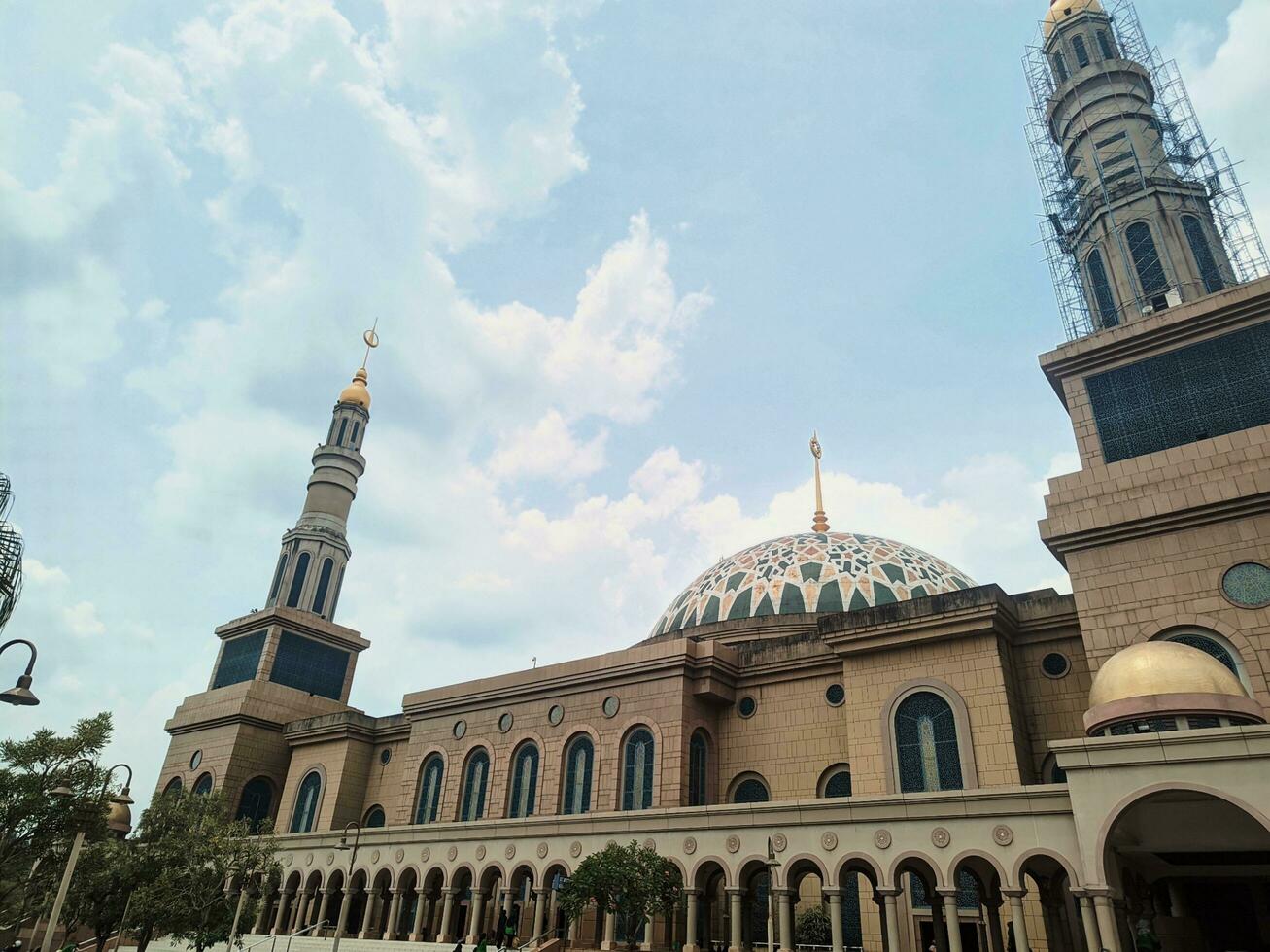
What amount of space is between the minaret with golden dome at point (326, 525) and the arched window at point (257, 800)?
831 centimetres

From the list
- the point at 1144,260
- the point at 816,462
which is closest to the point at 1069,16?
the point at 1144,260

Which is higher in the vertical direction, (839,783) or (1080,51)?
(1080,51)

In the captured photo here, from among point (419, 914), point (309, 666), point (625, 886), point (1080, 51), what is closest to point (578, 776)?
point (419, 914)

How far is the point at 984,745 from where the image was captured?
20.7 metres

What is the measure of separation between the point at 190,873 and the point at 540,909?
8742 mm

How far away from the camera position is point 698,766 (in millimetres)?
25672

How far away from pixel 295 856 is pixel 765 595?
19.0 m

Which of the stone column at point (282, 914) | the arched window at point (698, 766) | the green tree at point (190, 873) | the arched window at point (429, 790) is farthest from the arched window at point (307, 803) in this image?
the arched window at point (698, 766)

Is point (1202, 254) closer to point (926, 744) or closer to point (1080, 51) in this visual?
point (1080, 51)

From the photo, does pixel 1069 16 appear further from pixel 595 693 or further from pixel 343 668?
pixel 343 668

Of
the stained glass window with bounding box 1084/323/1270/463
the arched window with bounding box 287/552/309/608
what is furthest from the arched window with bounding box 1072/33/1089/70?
the arched window with bounding box 287/552/309/608

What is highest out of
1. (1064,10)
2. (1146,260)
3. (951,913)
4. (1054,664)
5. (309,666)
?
(1064,10)

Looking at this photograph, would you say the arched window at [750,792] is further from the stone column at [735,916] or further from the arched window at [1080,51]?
the arched window at [1080,51]

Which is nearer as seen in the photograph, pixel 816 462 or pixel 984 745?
pixel 984 745
